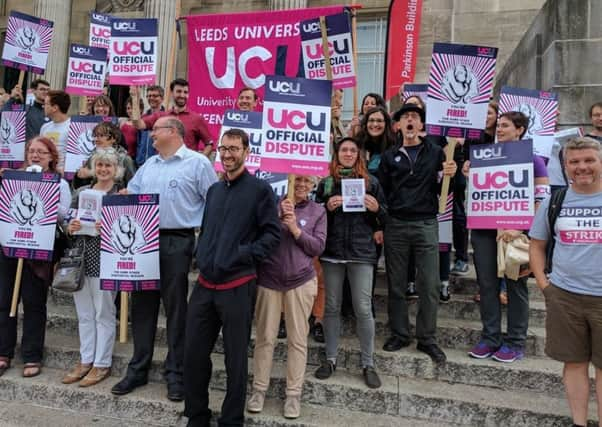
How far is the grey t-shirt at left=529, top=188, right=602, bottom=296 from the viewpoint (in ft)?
10.3

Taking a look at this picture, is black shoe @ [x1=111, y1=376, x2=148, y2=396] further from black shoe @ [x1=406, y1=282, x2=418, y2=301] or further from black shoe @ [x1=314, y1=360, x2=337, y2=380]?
black shoe @ [x1=406, y1=282, x2=418, y2=301]

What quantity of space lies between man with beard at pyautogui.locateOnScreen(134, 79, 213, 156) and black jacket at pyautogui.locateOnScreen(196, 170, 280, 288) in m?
2.25

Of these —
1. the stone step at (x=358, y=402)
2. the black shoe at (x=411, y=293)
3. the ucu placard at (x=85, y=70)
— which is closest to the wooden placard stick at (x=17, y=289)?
the stone step at (x=358, y=402)

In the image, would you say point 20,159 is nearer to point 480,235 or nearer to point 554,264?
point 480,235

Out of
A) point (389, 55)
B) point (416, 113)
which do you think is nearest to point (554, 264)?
point (416, 113)

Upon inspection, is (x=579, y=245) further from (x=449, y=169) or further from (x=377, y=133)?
(x=377, y=133)

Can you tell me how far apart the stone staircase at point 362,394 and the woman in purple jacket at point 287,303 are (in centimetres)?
22

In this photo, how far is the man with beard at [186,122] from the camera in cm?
573

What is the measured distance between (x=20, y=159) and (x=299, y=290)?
3.94 meters

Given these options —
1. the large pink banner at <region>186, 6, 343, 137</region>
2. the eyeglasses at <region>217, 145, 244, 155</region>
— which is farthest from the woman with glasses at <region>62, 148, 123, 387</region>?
the large pink banner at <region>186, 6, 343, 137</region>

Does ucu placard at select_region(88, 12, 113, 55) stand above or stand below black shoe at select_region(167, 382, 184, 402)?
above

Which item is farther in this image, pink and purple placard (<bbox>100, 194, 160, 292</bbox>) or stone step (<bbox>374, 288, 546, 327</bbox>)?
stone step (<bbox>374, 288, 546, 327</bbox>)

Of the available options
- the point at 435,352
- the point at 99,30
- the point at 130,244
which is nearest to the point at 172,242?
the point at 130,244

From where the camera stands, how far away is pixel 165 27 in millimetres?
12102
